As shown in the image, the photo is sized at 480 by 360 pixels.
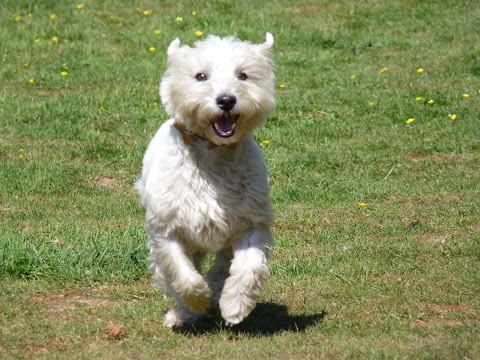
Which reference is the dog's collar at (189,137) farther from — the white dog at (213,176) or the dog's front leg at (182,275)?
the dog's front leg at (182,275)

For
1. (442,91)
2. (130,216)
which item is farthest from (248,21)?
(130,216)

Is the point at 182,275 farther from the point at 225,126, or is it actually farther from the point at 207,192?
the point at 225,126

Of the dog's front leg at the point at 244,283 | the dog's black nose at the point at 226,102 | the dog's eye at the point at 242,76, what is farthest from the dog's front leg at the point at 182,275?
the dog's eye at the point at 242,76

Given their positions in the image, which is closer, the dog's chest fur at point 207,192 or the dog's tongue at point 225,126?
the dog's tongue at point 225,126

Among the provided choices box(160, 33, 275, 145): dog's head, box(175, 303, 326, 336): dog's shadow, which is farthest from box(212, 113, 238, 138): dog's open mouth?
box(175, 303, 326, 336): dog's shadow

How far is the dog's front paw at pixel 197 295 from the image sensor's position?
19.7 ft

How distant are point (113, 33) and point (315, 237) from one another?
306 inches

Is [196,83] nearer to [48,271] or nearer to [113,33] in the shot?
[48,271]

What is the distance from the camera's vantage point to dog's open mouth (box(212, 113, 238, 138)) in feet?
19.6

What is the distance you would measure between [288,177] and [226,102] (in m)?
4.37

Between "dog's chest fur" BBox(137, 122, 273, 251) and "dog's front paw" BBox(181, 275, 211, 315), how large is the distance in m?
0.26

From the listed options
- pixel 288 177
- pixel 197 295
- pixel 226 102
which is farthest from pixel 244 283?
pixel 288 177

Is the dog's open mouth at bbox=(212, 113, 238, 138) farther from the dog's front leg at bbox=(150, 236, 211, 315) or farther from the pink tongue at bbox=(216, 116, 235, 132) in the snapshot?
the dog's front leg at bbox=(150, 236, 211, 315)

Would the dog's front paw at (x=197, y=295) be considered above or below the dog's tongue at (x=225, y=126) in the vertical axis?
below
